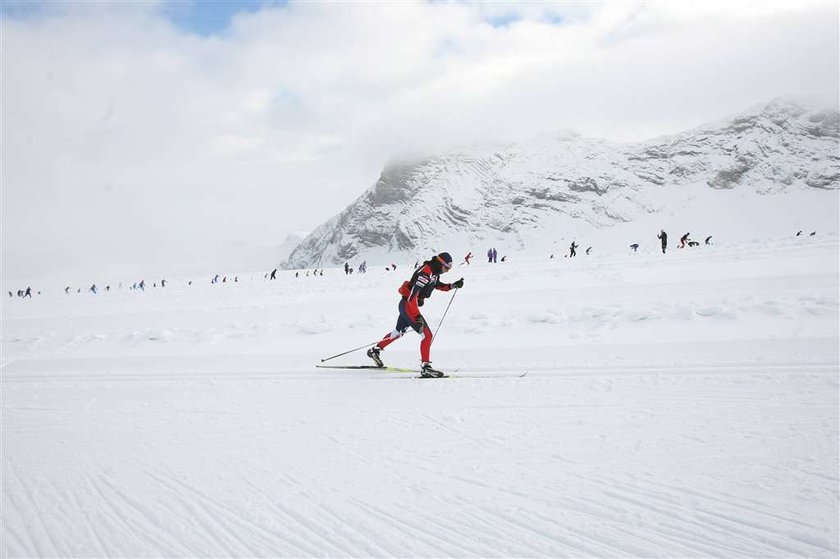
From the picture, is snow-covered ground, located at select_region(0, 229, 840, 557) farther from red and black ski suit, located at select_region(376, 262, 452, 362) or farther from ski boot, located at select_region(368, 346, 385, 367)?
red and black ski suit, located at select_region(376, 262, 452, 362)

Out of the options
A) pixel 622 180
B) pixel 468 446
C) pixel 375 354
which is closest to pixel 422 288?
pixel 375 354

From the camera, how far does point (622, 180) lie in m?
162

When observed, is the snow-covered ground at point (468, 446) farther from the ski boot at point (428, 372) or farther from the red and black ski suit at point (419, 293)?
the red and black ski suit at point (419, 293)

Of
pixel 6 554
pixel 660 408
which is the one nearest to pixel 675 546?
pixel 660 408

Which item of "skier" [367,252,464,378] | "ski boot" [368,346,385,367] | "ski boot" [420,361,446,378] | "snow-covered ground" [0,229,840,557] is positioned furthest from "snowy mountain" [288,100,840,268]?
"ski boot" [420,361,446,378]

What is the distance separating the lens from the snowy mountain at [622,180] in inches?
5891

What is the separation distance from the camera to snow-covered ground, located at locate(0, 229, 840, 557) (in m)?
3.15

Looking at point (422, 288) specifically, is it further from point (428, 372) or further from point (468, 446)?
point (468, 446)

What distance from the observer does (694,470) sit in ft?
12.0

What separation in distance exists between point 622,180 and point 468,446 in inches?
6978

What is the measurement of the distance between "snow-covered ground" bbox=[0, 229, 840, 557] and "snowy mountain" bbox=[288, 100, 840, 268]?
144 meters

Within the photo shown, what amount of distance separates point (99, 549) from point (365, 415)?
2.83 m

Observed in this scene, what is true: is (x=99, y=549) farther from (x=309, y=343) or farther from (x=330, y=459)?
(x=309, y=343)

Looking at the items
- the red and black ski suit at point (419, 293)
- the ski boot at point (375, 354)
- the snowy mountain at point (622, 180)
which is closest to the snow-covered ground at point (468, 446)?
the ski boot at point (375, 354)
